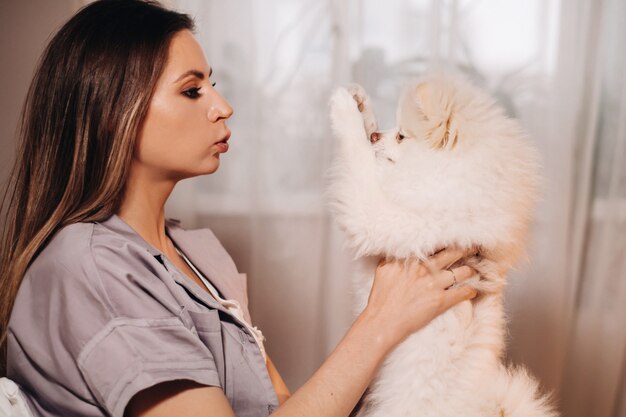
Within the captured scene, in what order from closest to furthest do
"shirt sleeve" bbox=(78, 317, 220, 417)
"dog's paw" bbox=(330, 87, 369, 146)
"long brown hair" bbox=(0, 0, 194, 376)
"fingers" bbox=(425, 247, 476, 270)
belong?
1. "shirt sleeve" bbox=(78, 317, 220, 417)
2. "long brown hair" bbox=(0, 0, 194, 376)
3. "fingers" bbox=(425, 247, 476, 270)
4. "dog's paw" bbox=(330, 87, 369, 146)

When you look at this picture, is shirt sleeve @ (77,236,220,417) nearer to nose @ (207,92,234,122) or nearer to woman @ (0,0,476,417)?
woman @ (0,0,476,417)

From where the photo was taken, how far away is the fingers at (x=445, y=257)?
Answer: 1.07 meters

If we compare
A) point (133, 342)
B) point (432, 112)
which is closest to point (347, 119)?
point (432, 112)

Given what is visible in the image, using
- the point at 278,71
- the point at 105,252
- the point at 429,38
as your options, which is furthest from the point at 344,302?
the point at 105,252

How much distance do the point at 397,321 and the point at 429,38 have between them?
113cm

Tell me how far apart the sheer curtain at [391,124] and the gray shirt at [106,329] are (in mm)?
889

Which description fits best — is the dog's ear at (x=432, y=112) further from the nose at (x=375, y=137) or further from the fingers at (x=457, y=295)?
the fingers at (x=457, y=295)

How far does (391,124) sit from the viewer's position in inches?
70.3

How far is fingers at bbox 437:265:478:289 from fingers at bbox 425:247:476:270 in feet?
0.05

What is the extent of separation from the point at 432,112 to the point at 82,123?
720 millimetres

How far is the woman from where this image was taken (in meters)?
0.80

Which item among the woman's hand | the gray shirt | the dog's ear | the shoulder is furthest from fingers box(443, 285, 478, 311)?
the shoulder

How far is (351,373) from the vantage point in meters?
0.93

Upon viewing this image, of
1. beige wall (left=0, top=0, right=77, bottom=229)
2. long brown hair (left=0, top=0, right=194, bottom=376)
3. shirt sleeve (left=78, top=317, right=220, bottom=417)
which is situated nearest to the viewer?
shirt sleeve (left=78, top=317, right=220, bottom=417)
